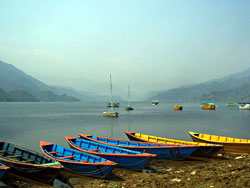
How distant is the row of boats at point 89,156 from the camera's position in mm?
14586

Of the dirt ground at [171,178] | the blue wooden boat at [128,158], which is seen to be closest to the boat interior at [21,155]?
the dirt ground at [171,178]

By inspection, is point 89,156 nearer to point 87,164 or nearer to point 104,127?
point 87,164

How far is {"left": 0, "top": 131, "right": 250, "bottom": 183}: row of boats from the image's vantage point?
47.9 feet

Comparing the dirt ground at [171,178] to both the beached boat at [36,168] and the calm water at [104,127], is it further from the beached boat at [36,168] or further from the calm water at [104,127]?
the calm water at [104,127]

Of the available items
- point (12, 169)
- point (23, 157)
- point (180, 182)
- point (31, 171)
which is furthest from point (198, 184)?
point (23, 157)

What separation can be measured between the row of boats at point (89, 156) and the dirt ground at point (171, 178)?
0.54 m

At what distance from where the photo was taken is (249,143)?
21094mm

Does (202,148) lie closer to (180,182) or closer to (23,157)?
(180,182)

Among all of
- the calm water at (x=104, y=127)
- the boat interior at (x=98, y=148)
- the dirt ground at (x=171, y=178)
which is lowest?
the calm water at (x=104, y=127)

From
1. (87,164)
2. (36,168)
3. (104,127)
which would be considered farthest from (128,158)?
(104,127)

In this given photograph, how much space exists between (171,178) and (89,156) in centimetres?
633

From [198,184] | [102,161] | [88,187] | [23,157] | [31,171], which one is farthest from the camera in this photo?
[23,157]

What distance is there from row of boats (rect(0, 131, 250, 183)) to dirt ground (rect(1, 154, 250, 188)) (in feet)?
1.77

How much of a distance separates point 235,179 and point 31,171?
1282 cm
